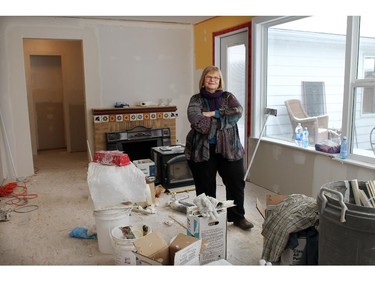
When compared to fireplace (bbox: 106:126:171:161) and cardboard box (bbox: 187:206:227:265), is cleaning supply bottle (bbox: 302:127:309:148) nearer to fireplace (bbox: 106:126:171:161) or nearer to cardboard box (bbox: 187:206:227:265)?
cardboard box (bbox: 187:206:227:265)

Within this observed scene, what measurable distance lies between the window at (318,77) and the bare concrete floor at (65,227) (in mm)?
1024

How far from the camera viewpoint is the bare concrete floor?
258 centimetres

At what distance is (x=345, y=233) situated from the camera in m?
1.73

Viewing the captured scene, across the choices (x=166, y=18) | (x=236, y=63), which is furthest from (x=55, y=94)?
(x=236, y=63)

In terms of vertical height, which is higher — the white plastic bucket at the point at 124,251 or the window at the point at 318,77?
the window at the point at 318,77

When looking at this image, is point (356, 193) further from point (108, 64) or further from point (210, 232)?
point (108, 64)

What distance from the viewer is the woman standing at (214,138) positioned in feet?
9.08

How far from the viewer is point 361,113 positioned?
3068 mm

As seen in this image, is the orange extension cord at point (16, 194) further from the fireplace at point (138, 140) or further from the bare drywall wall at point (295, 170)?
the bare drywall wall at point (295, 170)

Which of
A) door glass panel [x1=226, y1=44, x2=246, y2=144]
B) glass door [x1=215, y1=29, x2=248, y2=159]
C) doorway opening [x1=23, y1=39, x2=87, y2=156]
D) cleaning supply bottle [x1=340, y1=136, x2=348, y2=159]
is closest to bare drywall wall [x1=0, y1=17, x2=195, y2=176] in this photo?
glass door [x1=215, y1=29, x2=248, y2=159]

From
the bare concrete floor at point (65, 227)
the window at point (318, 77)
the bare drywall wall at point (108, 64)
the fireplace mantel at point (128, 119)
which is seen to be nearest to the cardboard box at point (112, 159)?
the bare concrete floor at point (65, 227)

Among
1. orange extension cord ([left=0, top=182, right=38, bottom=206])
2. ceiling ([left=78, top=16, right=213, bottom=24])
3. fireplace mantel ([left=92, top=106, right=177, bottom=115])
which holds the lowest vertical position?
orange extension cord ([left=0, top=182, right=38, bottom=206])

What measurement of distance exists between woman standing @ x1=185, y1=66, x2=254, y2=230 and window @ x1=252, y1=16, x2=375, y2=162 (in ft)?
3.67

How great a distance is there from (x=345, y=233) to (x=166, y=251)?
103cm
